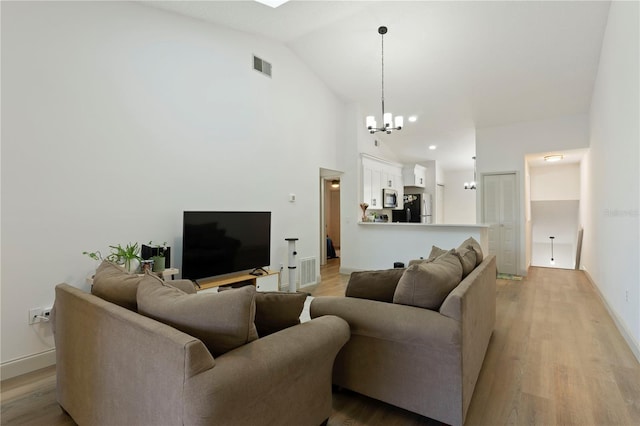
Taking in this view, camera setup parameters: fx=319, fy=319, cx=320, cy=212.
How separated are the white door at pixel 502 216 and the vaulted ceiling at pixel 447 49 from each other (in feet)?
3.80

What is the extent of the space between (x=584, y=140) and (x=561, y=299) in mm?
2960

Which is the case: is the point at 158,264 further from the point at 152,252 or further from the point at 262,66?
the point at 262,66

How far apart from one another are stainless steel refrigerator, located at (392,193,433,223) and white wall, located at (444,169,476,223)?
1455 millimetres

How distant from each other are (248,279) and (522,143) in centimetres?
559

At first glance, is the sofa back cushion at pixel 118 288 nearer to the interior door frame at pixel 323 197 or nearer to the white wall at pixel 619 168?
the white wall at pixel 619 168

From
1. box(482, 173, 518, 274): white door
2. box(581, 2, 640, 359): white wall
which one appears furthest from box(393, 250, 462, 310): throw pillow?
box(482, 173, 518, 274): white door

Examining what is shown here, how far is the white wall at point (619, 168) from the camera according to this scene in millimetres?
2719

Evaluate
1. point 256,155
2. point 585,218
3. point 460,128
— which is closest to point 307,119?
point 256,155

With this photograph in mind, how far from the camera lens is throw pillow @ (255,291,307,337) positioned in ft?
5.22

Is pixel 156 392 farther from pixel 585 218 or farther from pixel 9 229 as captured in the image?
pixel 585 218

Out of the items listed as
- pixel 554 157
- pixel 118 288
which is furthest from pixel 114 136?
pixel 554 157

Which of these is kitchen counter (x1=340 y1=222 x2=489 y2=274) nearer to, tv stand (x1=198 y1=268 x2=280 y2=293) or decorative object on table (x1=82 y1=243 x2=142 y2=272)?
tv stand (x1=198 y1=268 x2=280 y2=293)

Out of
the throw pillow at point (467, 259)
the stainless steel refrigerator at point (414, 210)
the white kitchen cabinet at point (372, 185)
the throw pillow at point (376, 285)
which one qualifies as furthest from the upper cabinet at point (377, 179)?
the throw pillow at point (376, 285)

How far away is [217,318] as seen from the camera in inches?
49.3
